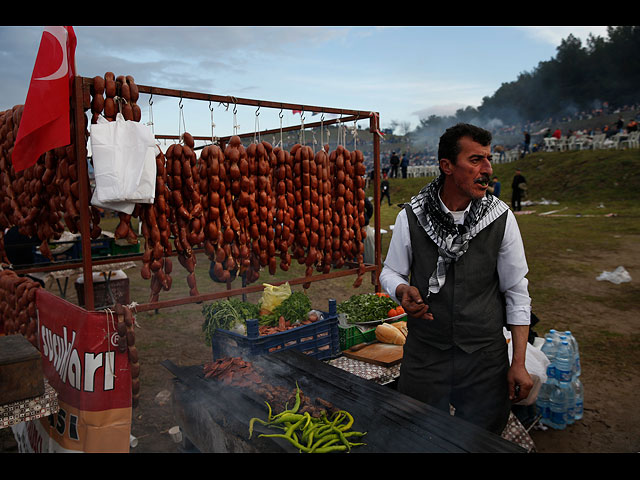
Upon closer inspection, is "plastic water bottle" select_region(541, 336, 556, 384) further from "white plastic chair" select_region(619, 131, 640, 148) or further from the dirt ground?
"white plastic chair" select_region(619, 131, 640, 148)

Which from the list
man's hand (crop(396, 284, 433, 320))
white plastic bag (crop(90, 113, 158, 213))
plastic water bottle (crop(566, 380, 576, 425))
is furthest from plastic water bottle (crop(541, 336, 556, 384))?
white plastic bag (crop(90, 113, 158, 213))

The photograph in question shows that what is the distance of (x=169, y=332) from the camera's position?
6.36 meters

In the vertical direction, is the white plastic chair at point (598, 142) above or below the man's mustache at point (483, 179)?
above

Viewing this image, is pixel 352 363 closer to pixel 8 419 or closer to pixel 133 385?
pixel 133 385

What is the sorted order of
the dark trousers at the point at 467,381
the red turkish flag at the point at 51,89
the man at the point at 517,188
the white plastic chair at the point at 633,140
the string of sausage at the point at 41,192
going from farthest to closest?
the white plastic chair at the point at 633,140, the man at the point at 517,188, the string of sausage at the point at 41,192, the red turkish flag at the point at 51,89, the dark trousers at the point at 467,381

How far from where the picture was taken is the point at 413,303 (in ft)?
7.31

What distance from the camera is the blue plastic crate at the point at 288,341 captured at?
3410 millimetres

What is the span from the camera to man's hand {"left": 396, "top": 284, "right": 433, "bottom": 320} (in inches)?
87.4

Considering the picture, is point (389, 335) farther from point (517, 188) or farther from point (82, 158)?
point (517, 188)

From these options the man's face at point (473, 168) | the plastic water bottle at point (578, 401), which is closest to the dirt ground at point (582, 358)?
the plastic water bottle at point (578, 401)

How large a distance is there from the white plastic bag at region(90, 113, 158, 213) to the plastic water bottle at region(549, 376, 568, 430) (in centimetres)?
381

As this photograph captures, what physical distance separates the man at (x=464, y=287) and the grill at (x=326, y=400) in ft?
1.01

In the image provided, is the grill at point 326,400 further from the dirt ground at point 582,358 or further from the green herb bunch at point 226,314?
the green herb bunch at point 226,314
